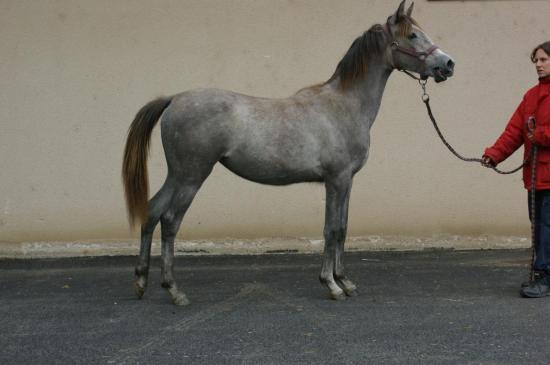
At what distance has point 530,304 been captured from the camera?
4.48 metres

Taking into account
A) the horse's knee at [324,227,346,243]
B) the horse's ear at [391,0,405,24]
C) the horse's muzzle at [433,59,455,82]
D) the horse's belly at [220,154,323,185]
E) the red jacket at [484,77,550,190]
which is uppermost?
the horse's ear at [391,0,405,24]

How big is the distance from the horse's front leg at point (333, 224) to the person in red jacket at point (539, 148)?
1147mm

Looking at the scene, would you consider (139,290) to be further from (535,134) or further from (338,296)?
(535,134)

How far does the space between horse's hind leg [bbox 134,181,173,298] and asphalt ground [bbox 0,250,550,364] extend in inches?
6.4

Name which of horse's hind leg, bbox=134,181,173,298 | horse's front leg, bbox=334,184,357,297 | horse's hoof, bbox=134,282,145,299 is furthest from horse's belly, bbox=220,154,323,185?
horse's hoof, bbox=134,282,145,299

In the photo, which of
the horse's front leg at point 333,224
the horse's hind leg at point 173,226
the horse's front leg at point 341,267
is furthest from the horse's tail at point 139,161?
the horse's front leg at point 341,267

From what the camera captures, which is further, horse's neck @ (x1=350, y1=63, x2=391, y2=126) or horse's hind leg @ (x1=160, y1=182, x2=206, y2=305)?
horse's neck @ (x1=350, y1=63, x2=391, y2=126)

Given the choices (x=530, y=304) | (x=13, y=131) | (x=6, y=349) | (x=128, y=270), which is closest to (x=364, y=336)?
(x=530, y=304)

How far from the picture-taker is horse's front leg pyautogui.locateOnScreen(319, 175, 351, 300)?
A: 15.4 feet

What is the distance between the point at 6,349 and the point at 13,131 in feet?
12.0

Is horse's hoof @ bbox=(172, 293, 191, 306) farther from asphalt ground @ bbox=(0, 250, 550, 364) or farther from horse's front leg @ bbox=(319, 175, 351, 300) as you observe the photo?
horse's front leg @ bbox=(319, 175, 351, 300)

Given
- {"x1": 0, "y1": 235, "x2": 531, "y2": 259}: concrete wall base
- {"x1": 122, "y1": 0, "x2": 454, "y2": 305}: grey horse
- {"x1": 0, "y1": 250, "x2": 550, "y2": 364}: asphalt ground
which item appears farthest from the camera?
{"x1": 0, "y1": 235, "x2": 531, "y2": 259}: concrete wall base

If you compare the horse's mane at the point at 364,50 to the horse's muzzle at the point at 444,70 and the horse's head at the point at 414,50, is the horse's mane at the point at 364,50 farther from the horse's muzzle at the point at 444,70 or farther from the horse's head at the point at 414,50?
the horse's muzzle at the point at 444,70

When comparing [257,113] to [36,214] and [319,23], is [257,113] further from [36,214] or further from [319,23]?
[36,214]
